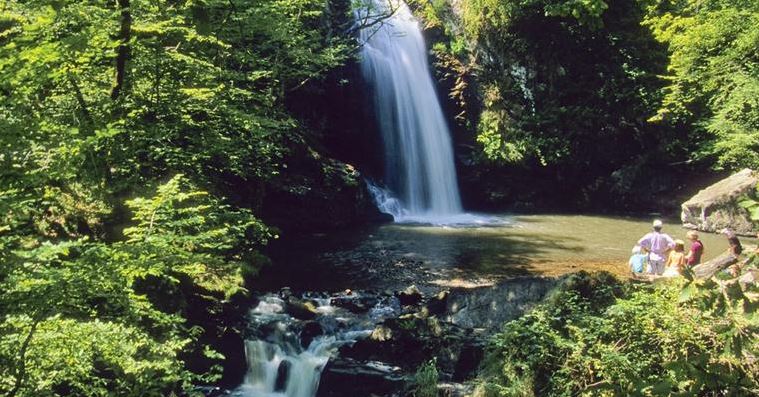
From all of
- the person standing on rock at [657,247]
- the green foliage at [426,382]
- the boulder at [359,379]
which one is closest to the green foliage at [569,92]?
the person standing on rock at [657,247]

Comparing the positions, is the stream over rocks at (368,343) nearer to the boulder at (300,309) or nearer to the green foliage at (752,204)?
the boulder at (300,309)

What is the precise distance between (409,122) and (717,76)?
35.1 ft

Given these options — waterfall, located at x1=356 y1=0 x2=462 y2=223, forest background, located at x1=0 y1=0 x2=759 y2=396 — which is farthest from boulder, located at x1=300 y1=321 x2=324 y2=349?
waterfall, located at x1=356 y1=0 x2=462 y2=223

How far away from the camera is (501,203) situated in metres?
23.7

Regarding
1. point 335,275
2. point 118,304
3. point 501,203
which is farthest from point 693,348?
point 501,203

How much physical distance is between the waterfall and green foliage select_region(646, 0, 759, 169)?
8460mm

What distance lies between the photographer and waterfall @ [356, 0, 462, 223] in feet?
70.3

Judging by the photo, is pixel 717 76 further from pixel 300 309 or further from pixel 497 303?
pixel 300 309

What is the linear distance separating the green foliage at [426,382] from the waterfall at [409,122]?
572 inches

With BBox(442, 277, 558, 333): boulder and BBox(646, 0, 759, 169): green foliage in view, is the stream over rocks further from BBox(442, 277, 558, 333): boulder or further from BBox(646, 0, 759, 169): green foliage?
BBox(646, 0, 759, 169): green foliage

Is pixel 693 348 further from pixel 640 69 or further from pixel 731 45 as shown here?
pixel 640 69

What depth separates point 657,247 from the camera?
33.3ft

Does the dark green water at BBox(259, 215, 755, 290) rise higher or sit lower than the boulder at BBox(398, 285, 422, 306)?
higher

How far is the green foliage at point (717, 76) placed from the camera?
1599 cm
